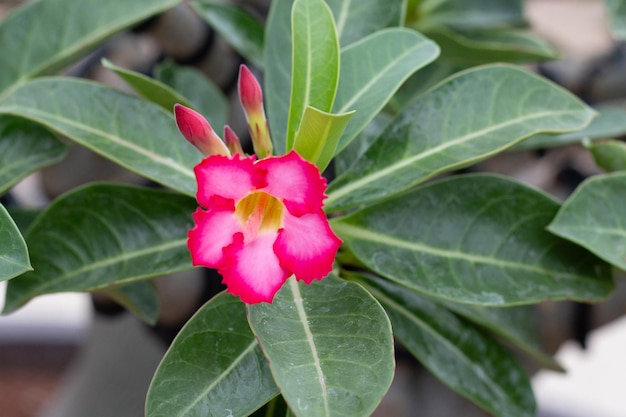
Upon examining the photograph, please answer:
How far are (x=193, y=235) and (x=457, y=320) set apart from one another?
34 cm

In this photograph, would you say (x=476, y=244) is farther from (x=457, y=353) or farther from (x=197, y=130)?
(x=197, y=130)

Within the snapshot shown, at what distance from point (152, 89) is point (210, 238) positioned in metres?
0.22

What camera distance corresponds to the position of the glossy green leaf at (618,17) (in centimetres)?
84

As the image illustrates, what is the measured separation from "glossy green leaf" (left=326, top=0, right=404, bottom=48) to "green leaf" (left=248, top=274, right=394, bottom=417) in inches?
11.3

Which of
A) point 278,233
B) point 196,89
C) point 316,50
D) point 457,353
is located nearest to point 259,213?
point 278,233

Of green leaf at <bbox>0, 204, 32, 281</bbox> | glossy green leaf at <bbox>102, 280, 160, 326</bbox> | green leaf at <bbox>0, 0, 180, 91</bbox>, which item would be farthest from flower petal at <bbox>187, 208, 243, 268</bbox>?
green leaf at <bbox>0, 0, 180, 91</bbox>

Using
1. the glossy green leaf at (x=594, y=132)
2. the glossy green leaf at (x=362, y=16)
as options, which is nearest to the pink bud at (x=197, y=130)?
the glossy green leaf at (x=362, y=16)

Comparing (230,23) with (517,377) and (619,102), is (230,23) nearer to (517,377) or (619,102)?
(517,377)

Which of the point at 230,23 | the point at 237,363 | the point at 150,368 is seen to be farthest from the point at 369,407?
the point at 150,368

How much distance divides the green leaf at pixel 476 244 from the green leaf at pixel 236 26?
0.29 meters

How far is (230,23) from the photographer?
2.72ft

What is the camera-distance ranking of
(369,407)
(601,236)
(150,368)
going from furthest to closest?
1. (150,368)
2. (601,236)
3. (369,407)

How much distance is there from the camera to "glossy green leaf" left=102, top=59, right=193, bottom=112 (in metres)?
0.62

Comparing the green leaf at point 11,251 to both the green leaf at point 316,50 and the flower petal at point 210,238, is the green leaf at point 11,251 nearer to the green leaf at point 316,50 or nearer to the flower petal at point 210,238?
the flower petal at point 210,238
